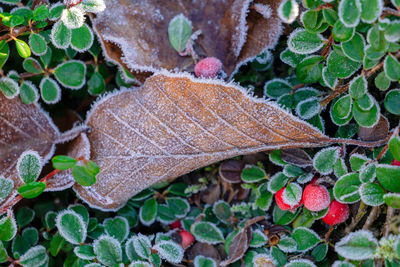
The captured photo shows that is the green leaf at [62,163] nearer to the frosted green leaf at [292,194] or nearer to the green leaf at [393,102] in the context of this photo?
the frosted green leaf at [292,194]

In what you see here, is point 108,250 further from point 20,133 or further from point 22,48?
point 22,48

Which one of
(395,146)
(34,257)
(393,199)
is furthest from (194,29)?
(34,257)

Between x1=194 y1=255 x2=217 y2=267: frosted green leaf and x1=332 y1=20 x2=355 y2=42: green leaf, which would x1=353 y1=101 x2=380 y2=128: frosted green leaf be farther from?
x1=194 y1=255 x2=217 y2=267: frosted green leaf

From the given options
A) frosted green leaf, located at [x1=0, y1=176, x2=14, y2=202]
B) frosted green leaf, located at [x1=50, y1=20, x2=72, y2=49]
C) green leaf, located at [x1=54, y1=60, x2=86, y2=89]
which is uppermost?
frosted green leaf, located at [x1=50, y1=20, x2=72, y2=49]

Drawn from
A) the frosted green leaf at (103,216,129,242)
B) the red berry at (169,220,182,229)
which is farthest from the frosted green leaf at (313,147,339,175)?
the frosted green leaf at (103,216,129,242)

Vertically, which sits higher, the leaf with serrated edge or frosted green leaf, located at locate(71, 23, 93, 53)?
frosted green leaf, located at locate(71, 23, 93, 53)

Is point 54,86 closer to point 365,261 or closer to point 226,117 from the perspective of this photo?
point 226,117
